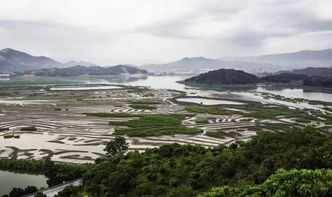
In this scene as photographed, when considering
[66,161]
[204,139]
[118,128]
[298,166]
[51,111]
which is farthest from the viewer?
[51,111]

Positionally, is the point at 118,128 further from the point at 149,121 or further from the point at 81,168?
the point at 81,168

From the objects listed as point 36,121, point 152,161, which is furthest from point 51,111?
point 152,161

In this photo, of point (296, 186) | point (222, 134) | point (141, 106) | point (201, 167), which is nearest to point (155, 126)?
point (222, 134)

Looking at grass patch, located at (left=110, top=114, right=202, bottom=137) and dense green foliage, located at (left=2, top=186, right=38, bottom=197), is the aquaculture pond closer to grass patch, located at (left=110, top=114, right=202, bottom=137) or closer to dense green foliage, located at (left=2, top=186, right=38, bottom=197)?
dense green foliage, located at (left=2, top=186, right=38, bottom=197)

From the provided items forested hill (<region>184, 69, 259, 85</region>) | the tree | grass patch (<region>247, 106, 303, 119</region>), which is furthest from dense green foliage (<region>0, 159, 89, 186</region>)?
forested hill (<region>184, 69, 259, 85</region>)

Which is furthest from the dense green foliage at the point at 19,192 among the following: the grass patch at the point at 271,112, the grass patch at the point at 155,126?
the grass patch at the point at 271,112

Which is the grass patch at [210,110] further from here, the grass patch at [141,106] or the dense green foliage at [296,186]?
the dense green foliage at [296,186]
